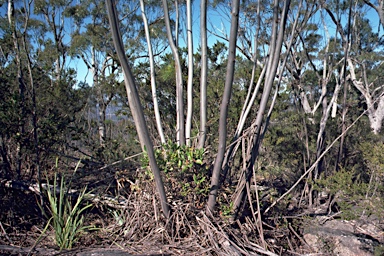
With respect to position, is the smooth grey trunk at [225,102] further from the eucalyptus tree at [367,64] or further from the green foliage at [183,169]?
the eucalyptus tree at [367,64]

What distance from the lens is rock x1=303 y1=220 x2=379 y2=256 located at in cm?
397

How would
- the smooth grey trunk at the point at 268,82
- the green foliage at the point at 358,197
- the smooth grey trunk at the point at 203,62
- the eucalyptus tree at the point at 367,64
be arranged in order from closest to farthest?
1. the green foliage at the point at 358,197
2. the smooth grey trunk at the point at 268,82
3. the smooth grey trunk at the point at 203,62
4. the eucalyptus tree at the point at 367,64

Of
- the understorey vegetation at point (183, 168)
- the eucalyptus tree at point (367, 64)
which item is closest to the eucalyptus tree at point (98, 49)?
the understorey vegetation at point (183, 168)

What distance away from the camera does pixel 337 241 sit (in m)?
4.10

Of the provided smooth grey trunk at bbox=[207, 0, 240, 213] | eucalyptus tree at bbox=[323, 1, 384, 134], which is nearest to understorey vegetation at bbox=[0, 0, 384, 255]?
smooth grey trunk at bbox=[207, 0, 240, 213]

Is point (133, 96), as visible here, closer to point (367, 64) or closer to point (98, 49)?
point (98, 49)

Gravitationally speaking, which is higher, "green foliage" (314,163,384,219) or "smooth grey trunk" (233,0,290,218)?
"smooth grey trunk" (233,0,290,218)

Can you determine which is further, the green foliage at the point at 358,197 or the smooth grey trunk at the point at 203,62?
the smooth grey trunk at the point at 203,62

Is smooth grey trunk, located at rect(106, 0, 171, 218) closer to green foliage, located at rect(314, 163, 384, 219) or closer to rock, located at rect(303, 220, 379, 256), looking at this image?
rock, located at rect(303, 220, 379, 256)

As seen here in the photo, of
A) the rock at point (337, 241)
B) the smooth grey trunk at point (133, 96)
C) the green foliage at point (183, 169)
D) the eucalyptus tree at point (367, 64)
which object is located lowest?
the rock at point (337, 241)

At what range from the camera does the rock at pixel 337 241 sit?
3.97 m

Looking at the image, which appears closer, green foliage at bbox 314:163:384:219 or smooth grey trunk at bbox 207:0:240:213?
smooth grey trunk at bbox 207:0:240:213

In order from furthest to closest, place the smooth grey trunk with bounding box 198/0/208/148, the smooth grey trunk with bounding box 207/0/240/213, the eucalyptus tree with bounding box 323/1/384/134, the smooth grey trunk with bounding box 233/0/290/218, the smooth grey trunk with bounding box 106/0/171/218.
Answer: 1. the eucalyptus tree with bounding box 323/1/384/134
2. the smooth grey trunk with bounding box 198/0/208/148
3. the smooth grey trunk with bounding box 233/0/290/218
4. the smooth grey trunk with bounding box 207/0/240/213
5. the smooth grey trunk with bounding box 106/0/171/218

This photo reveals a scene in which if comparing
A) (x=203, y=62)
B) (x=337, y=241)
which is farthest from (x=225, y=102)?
(x=337, y=241)
